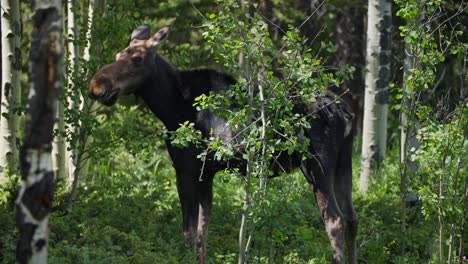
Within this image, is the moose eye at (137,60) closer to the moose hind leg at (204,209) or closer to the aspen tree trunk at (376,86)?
the moose hind leg at (204,209)

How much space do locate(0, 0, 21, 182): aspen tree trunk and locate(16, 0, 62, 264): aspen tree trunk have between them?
651 cm

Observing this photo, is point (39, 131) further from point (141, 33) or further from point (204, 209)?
point (141, 33)

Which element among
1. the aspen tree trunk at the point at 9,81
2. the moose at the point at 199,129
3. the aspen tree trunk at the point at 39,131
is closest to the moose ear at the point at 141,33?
the moose at the point at 199,129

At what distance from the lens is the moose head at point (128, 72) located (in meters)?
9.48

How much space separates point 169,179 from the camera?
1520 centimetres

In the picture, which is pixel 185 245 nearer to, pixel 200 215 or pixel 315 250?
pixel 200 215

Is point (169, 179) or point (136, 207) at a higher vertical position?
point (169, 179)

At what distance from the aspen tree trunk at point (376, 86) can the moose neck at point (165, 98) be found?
4.96 metres

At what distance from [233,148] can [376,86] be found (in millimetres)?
6182

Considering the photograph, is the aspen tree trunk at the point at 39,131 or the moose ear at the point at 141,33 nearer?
the aspen tree trunk at the point at 39,131

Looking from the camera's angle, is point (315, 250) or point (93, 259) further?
point (315, 250)

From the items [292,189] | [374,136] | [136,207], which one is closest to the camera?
[292,189]

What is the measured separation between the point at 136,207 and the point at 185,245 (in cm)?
218

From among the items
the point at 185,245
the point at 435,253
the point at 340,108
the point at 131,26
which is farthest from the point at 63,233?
the point at 435,253
